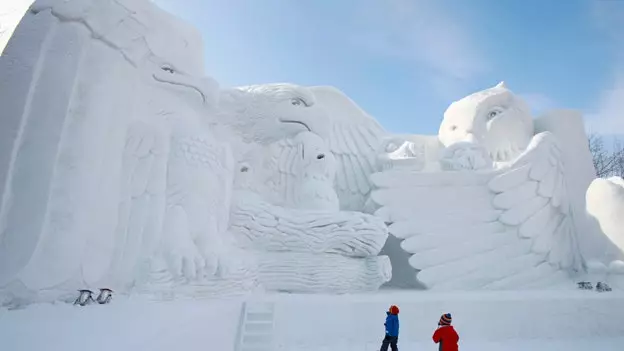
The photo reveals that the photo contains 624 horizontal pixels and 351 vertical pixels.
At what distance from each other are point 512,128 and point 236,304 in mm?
3682

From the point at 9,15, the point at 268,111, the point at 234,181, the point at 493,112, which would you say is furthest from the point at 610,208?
the point at 9,15

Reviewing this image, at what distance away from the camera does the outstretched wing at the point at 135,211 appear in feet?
6.70

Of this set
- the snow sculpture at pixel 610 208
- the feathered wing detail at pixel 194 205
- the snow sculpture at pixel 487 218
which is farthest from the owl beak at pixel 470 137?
the feathered wing detail at pixel 194 205

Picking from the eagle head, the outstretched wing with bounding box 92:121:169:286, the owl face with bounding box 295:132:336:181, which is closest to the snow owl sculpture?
the owl face with bounding box 295:132:336:181

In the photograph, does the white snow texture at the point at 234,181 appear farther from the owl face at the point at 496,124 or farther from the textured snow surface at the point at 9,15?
the textured snow surface at the point at 9,15

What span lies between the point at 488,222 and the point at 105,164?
9.95 feet

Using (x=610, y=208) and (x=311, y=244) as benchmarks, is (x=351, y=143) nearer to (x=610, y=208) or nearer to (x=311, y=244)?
(x=311, y=244)

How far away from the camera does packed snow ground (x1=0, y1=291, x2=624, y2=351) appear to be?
142 cm

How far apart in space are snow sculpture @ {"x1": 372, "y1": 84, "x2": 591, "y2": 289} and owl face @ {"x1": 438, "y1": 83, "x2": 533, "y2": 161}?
1.54 ft

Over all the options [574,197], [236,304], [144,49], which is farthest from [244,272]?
[574,197]

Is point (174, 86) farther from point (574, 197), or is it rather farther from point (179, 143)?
point (574, 197)

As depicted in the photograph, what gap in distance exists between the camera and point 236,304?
2293 millimetres

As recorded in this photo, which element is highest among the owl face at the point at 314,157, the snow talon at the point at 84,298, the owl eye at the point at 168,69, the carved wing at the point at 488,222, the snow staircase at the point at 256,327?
the owl eye at the point at 168,69

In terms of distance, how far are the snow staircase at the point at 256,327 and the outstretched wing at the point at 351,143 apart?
1.83 m
